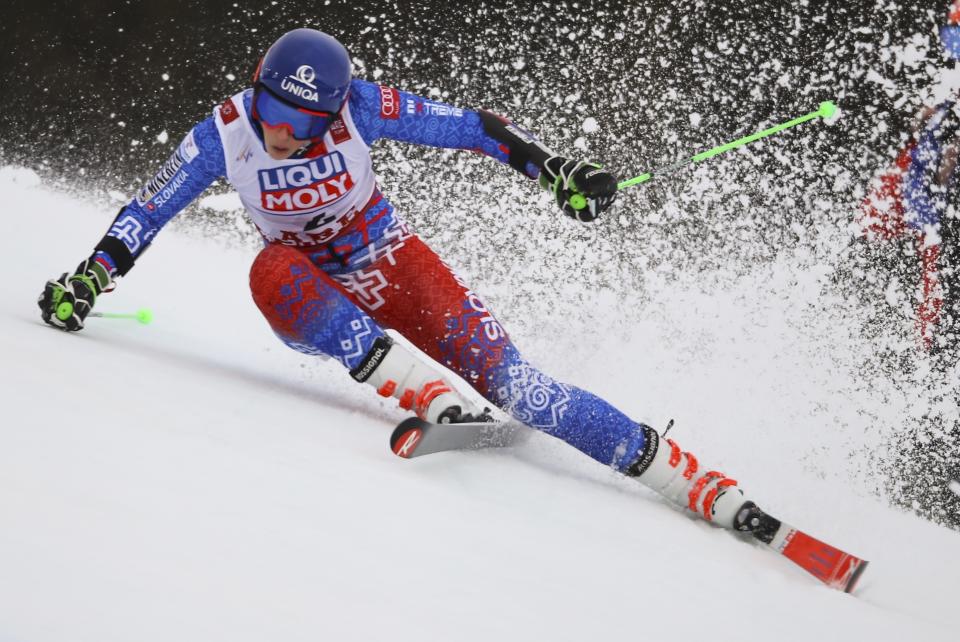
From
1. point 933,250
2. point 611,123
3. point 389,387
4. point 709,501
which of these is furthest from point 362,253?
point 933,250

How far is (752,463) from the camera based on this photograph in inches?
109

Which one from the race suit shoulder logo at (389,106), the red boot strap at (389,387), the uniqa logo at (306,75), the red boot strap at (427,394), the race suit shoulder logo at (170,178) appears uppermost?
the race suit shoulder logo at (389,106)

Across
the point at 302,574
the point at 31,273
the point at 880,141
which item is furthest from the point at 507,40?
the point at 302,574

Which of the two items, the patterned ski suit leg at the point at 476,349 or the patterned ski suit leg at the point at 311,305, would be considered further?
the patterned ski suit leg at the point at 476,349

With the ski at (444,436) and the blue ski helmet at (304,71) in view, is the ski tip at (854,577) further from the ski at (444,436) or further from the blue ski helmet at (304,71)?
the blue ski helmet at (304,71)

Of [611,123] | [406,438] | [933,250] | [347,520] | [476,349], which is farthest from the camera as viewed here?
[611,123]

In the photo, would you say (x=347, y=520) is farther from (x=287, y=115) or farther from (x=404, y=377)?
(x=287, y=115)

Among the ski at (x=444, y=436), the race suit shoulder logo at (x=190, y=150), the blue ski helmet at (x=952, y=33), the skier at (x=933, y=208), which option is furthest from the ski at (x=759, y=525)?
the blue ski helmet at (x=952, y=33)

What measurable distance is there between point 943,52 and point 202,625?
12.7 feet

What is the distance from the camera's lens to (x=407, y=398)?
201 centimetres

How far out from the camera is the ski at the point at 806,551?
70.9 inches

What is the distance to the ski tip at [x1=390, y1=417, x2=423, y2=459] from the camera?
1673 mm

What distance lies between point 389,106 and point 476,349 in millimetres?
687

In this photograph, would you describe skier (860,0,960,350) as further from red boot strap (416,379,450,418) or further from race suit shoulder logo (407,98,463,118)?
red boot strap (416,379,450,418)
